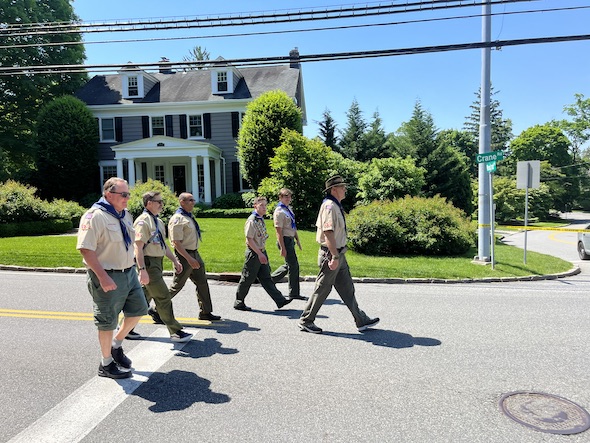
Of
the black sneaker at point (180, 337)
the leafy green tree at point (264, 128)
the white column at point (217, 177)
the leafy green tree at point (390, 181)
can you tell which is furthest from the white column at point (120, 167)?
the black sneaker at point (180, 337)

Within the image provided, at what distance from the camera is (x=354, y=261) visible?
11414 mm

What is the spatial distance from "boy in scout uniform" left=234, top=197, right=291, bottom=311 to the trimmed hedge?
1389cm

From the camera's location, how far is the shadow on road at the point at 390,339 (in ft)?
16.6

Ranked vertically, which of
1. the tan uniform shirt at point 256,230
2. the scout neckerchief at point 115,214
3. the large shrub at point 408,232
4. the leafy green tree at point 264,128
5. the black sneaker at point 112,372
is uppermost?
the leafy green tree at point 264,128

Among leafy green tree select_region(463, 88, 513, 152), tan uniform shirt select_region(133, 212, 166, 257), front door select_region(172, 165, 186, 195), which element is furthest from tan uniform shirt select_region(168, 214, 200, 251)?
leafy green tree select_region(463, 88, 513, 152)

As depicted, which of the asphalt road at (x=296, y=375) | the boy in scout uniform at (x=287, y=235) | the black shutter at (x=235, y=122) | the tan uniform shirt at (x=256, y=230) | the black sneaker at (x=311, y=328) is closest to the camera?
the asphalt road at (x=296, y=375)

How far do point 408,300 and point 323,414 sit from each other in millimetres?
4426

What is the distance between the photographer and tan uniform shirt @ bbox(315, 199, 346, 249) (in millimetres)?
5215

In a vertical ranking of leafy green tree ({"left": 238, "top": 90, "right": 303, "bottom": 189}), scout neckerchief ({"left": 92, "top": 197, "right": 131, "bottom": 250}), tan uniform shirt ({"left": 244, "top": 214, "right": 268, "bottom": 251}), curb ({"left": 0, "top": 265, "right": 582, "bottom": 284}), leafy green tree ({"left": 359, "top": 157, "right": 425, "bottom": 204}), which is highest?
leafy green tree ({"left": 238, "top": 90, "right": 303, "bottom": 189})

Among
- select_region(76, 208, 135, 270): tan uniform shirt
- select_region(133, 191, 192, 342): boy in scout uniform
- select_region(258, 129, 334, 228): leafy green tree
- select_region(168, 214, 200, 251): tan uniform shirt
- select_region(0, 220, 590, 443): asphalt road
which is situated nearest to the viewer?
select_region(0, 220, 590, 443): asphalt road

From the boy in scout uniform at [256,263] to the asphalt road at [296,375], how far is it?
9.4 inches

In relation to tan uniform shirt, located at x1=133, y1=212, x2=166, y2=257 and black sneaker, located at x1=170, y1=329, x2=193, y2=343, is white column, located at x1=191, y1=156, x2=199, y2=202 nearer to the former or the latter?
tan uniform shirt, located at x1=133, y1=212, x2=166, y2=257

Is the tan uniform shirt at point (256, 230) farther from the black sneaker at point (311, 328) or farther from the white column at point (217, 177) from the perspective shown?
the white column at point (217, 177)

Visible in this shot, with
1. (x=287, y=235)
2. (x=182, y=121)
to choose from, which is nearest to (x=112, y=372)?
(x=287, y=235)
